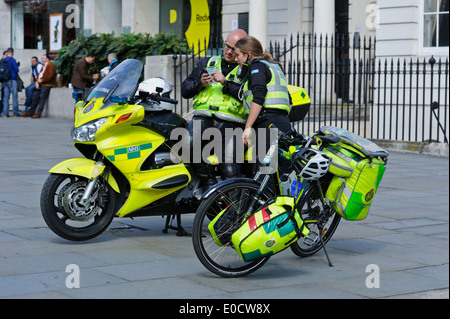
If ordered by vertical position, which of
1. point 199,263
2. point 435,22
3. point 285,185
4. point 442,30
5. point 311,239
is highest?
point 435,22

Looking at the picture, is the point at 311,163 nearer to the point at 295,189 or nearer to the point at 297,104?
the point at 295,189

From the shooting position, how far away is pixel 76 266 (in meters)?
5.50

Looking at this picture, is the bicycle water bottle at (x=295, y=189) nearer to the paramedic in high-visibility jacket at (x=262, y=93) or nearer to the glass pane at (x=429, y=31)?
the paramedic in high-visibility jacket at (x=262, y=93)

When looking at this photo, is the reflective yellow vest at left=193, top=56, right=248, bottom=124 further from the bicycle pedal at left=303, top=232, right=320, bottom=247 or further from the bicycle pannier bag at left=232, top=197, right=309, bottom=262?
the bicycle pannier bag at left=232, top=197, right=309, bottom=262

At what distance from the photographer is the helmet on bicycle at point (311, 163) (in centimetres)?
543

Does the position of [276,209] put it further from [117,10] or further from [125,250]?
[117,10]

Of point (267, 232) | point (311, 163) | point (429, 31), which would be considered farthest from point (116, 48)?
point (267, 232)

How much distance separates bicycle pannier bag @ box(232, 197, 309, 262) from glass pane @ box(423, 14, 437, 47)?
1110 cm

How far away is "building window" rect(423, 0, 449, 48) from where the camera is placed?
50.1 ft

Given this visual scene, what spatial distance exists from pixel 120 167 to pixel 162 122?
540 mm

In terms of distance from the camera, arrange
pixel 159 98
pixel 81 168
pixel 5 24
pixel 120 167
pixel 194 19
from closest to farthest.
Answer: pixel 81 168 → pixel 120 167 → pixel 159 98 → pixel 194 19 → pixel 5 24

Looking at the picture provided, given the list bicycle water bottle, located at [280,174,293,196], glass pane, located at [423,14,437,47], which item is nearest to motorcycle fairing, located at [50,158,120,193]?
bicycle water bottle, located at [280,174,293,196]

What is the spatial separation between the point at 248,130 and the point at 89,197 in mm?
1327

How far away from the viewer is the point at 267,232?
511 cm
